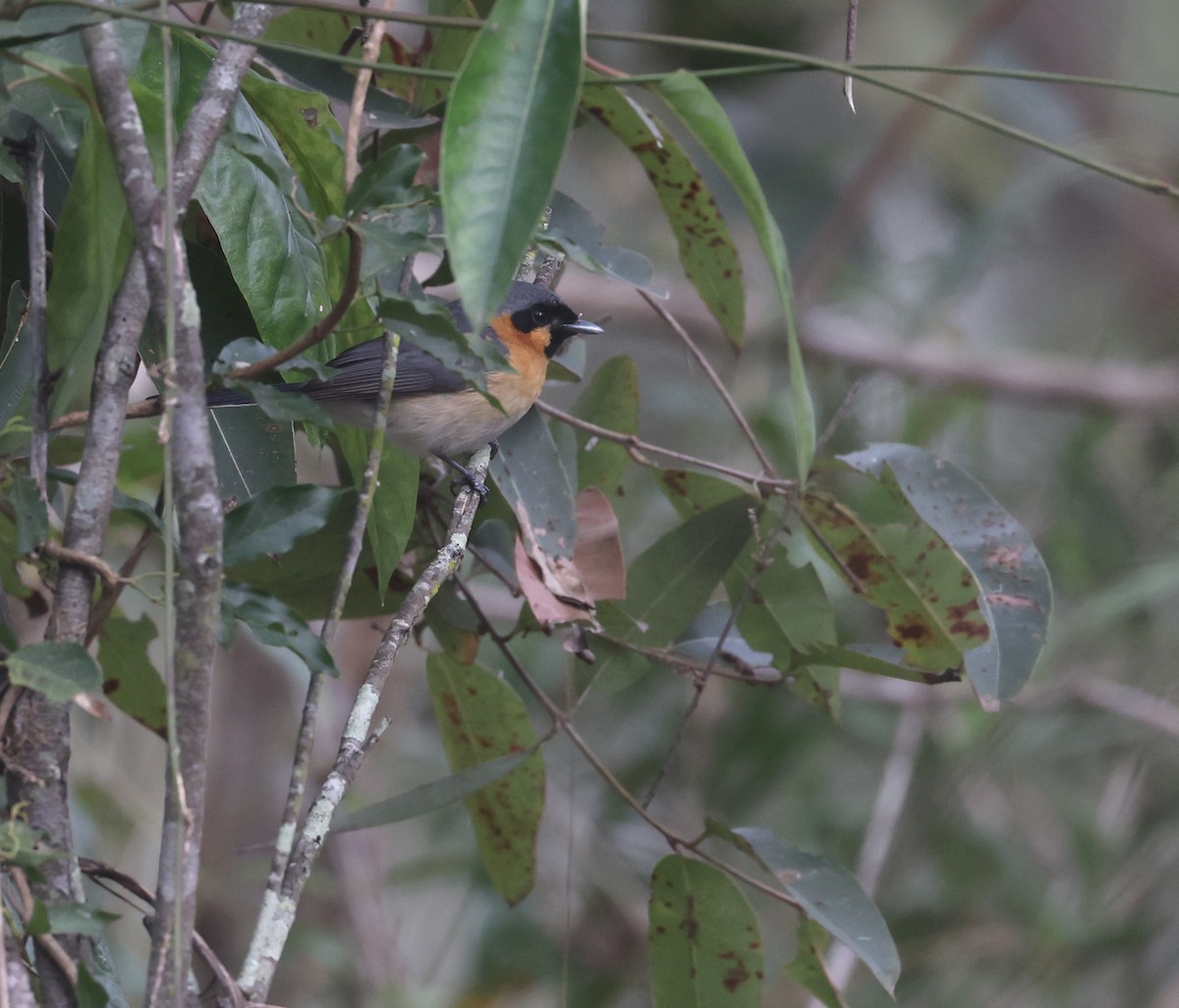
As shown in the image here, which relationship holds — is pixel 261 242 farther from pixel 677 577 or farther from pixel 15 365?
pixel 677 577

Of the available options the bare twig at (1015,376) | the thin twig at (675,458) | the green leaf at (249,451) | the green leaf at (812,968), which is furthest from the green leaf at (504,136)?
the bare twig at (1015,376)

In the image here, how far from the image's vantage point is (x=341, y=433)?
183 centimetres

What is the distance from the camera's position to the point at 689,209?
205 cm

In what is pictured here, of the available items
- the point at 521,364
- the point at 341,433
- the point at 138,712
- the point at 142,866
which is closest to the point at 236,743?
the point at 142,866

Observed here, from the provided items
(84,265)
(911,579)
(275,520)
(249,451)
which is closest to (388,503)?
(249,451)

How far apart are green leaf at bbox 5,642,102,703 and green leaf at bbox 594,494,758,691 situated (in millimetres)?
1065

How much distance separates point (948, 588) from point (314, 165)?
113 cm

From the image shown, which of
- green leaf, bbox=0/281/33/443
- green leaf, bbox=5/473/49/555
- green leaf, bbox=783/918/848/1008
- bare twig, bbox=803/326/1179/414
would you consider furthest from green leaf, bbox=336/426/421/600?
bare twig, bbox=803/326/1179/414

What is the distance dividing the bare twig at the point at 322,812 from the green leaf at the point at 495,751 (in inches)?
23.5

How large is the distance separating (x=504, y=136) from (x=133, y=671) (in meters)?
1.23

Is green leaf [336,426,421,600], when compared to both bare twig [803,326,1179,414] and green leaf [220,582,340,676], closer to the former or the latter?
green leaf [220,582,340,676]

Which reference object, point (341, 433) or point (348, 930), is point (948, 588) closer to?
point (341, 433)

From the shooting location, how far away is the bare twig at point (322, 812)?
129 centimetres

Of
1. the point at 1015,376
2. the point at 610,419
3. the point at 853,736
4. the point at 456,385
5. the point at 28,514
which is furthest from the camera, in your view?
the point at 1015,376
